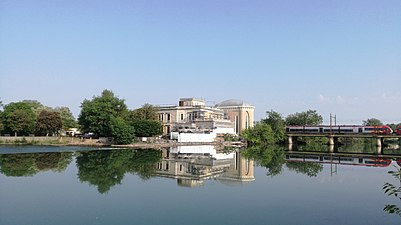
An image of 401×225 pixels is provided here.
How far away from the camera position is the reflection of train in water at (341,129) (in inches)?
1775

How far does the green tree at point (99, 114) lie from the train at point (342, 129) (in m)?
27.8

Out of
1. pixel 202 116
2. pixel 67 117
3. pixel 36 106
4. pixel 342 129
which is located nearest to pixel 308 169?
pixel 342 129

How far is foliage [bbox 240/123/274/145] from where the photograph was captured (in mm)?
49312

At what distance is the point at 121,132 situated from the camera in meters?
38.6

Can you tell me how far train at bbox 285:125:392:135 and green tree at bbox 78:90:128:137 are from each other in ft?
91.3

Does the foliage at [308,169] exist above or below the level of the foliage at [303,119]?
below

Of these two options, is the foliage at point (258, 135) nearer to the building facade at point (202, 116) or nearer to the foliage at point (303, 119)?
the building facade at point (202, 116)

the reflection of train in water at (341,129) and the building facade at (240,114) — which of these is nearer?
the reflection of train in water at (341,129)

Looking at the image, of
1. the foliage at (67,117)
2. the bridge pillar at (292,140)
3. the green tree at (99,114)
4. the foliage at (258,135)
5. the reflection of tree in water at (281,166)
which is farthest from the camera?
the foliage at (67,117)

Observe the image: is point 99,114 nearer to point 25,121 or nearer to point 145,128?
point 145,128

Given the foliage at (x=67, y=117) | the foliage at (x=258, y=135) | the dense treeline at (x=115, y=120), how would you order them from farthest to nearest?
the foliage at (x=67, y=117), the foliage at (x=258, y=135), the dense treeline at (x=115, y=120)

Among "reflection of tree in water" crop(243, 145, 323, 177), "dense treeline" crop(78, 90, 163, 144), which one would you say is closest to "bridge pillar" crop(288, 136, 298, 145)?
"dense treeline" crop(78, 90, 163, 144)

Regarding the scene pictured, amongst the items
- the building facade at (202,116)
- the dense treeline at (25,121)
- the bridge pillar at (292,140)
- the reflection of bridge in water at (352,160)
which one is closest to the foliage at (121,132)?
the building facade at (202,116)

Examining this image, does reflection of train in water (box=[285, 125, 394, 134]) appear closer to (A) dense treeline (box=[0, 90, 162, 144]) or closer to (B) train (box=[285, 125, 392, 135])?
(B) train (box=[285, 125, 392, 135])
